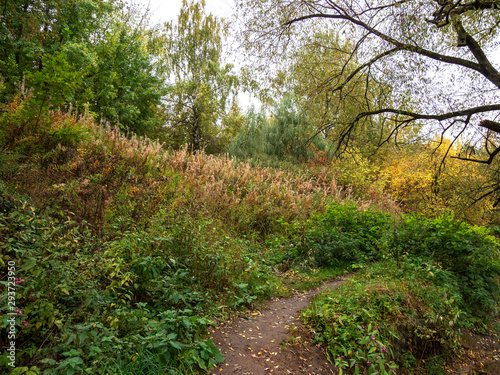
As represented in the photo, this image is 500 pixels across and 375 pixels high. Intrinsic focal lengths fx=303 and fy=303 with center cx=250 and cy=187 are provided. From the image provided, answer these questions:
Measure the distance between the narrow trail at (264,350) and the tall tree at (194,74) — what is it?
20286 mm

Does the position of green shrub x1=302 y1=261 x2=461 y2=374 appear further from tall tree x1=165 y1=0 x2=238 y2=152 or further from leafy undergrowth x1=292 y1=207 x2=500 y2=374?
tall tree x1=165 y1=0 x2=238 y2=152

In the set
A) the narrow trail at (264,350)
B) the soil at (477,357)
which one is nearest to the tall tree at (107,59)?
the narrow trail at (264,350)

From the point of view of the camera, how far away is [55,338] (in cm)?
221

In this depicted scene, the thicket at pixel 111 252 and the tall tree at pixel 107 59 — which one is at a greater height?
the tall tree at pixel 107 59

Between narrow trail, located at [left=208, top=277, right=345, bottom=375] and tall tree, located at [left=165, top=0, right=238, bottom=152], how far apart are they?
2029 centimetres

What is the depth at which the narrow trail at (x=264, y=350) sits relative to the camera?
308 centimetres

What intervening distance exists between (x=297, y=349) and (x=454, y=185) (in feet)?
49.0

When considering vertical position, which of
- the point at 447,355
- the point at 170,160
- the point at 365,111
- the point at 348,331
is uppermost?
the point at 365,111

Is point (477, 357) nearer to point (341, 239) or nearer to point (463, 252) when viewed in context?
point (463, 252)

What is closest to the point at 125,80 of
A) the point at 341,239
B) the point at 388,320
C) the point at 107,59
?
the point at 107,59

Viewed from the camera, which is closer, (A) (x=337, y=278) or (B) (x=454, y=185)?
(A) (x=337, y=278)

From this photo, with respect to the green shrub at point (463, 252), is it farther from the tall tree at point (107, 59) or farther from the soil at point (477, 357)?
the tall tree at point (107, 59)

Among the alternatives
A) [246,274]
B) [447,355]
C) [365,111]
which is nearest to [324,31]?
[365,111]

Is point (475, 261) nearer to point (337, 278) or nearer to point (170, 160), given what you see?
point (337, 278)
